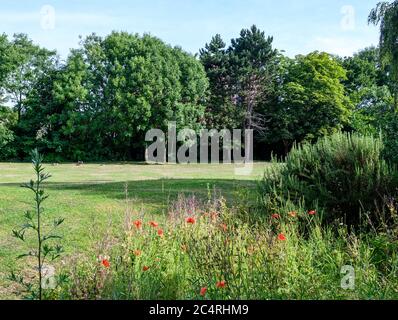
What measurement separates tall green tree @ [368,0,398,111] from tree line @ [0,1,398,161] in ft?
68.9

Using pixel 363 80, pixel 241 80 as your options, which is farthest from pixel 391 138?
pixel 363 80

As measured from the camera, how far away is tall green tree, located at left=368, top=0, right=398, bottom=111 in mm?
13633

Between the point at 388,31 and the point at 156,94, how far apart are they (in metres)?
24.7

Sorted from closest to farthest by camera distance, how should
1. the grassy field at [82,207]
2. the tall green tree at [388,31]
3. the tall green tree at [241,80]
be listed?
the grassy field at [82,207] < the tall green tree at [388,31] < the tall green tree at [241,80]

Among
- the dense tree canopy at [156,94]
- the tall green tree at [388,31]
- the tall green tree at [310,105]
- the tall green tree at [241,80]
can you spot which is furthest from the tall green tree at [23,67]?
the tall green tree at [388,31]

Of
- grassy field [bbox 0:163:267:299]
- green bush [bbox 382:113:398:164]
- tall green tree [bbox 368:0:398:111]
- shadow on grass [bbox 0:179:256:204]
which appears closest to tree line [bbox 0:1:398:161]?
tall green tree [bbox 368:0:398:111]

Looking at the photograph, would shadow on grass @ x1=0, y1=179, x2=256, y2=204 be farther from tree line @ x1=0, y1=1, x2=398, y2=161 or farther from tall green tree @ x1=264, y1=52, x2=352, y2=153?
tall green tree @ x1=264, y1=52, x2=352, y2=153

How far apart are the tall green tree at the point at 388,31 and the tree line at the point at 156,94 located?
68.9 feet

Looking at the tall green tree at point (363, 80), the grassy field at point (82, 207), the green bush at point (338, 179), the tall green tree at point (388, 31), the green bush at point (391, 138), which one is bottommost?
the grassy field at point (82, 207)

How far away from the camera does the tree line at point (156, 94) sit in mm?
36875

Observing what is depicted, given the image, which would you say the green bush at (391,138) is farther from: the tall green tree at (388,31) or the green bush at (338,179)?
the tall green tree at (388,31)

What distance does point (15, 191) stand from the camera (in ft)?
39.1

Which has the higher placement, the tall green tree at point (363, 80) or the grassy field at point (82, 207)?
the tall green tree at point (363, 80)
